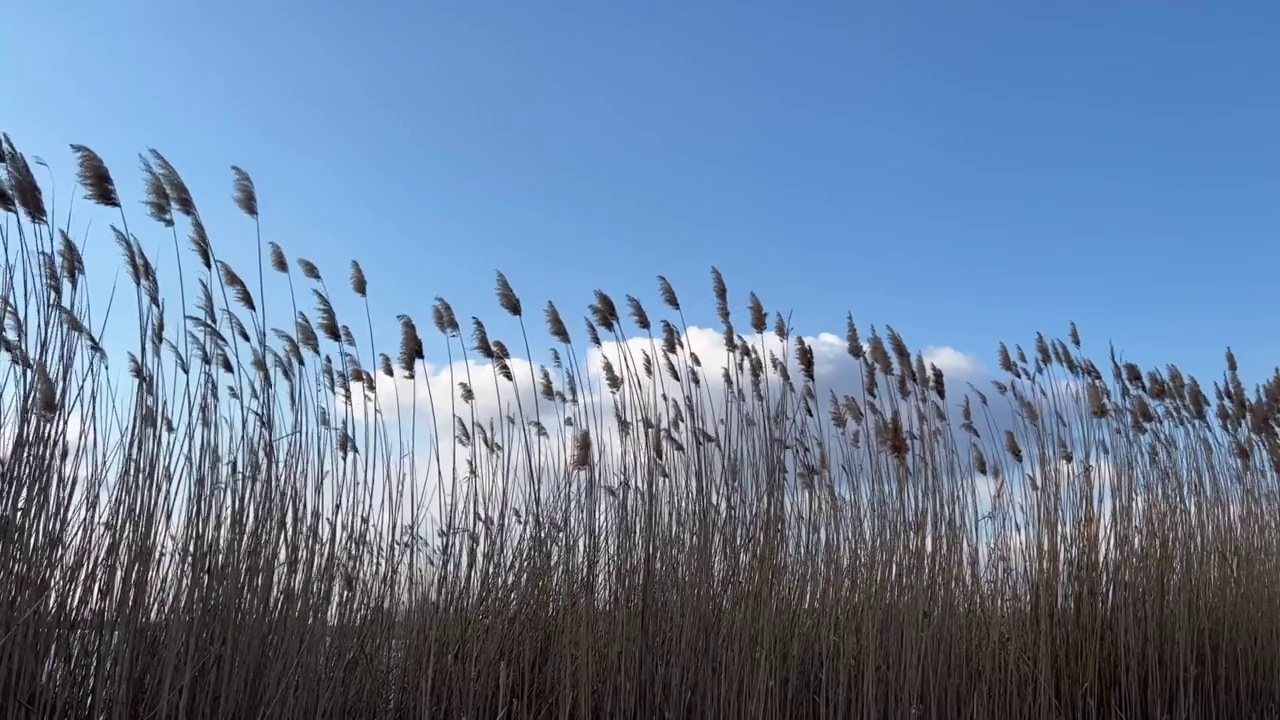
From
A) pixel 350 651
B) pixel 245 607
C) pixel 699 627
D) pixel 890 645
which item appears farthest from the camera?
pixel 890 645

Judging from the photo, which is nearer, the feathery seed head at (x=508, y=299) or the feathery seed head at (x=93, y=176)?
the feathery seed head at (x=93, y=176)

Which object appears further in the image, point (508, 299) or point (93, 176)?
point (508, 299)

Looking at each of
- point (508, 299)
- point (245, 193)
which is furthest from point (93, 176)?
point (508, 299)

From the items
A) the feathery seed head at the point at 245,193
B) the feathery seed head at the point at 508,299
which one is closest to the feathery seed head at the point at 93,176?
the feathery seed head at the point at 245,193

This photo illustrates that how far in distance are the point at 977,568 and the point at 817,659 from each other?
817 mm

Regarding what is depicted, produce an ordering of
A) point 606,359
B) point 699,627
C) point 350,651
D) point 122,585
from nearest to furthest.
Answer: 1. point 122,585
2. point 350,651
3. point 699,627
4. point 606,359

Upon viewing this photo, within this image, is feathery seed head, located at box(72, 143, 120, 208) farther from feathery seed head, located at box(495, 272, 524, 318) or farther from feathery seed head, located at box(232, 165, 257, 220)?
feathery seed head, located at box(495, 272, 524, 318)

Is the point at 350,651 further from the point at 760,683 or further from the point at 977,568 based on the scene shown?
the point at 977,568

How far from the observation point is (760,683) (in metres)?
2.72

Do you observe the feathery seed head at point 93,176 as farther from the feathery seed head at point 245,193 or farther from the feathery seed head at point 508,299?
the feathery seed head at point 508,299

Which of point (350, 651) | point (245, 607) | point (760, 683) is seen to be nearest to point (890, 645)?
point (760, 683)

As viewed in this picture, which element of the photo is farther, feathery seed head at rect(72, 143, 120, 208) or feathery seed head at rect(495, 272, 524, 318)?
feathery seed head at rect(495, 272, 524, 318)

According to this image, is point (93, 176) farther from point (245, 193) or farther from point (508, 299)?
point (508, 299)

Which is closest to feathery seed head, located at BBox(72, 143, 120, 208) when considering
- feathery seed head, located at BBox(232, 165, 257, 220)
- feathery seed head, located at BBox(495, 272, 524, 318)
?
feathery seed head, located at BBox(232, 165, 257, 220)
